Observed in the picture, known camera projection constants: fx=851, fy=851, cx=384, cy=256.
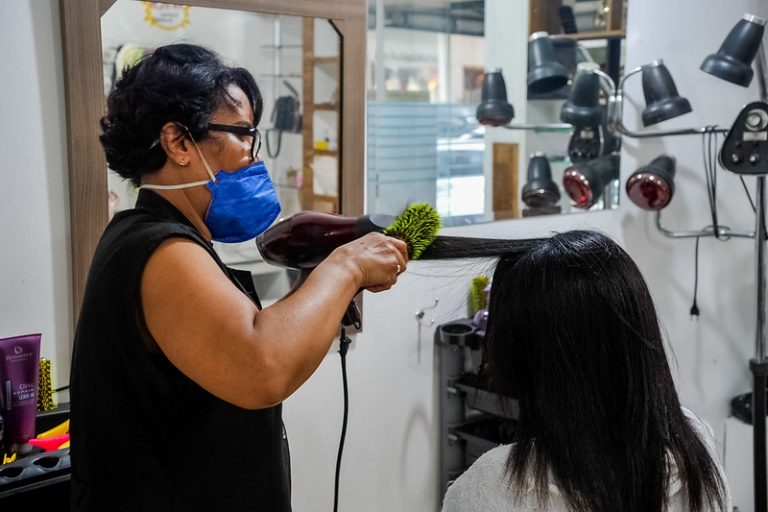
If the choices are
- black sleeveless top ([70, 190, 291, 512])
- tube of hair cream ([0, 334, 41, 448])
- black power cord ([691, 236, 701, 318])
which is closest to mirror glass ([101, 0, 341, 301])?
tube of hair cream ([0, 334, 41, 448])

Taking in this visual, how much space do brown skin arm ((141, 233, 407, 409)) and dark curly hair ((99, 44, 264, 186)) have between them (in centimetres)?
25

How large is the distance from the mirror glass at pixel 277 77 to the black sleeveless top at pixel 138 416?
936mm

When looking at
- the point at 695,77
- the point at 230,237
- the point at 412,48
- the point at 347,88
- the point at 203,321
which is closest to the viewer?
the point at 203,321

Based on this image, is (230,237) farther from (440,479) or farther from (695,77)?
(695,77)

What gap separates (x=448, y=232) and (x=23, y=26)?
1301mm

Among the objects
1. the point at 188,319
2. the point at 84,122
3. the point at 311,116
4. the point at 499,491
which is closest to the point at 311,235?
the point at 188,319

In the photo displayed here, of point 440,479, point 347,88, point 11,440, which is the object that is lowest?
point 440,479

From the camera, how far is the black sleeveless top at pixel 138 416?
1160 mm

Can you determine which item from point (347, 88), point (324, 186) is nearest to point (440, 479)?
point (324, 186)

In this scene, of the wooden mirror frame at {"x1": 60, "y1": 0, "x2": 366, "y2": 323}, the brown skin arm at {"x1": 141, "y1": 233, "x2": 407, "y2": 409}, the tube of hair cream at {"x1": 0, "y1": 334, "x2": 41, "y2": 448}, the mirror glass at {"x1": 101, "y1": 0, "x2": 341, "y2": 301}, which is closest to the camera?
the brown skin arm at {"x1": 141, "y1": 233, "x2": 407, "y2": 409}

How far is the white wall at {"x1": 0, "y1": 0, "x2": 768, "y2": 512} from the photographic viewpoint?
5.80ft

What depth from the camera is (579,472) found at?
3.95ft

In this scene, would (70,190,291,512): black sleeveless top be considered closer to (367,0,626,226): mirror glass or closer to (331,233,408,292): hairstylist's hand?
(331,233,408,292): hairstylist's hand

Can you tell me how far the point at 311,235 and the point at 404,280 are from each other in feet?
3.42
